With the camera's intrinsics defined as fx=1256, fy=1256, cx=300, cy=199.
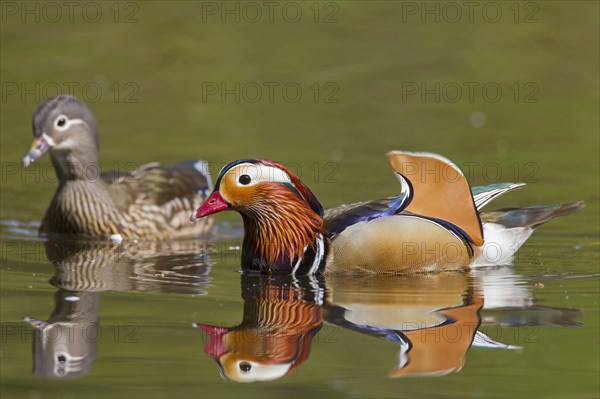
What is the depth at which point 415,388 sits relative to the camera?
5531 mm

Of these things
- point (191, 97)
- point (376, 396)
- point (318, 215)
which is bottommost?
point (376, 396)

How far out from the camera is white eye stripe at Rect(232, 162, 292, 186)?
8.01 meters

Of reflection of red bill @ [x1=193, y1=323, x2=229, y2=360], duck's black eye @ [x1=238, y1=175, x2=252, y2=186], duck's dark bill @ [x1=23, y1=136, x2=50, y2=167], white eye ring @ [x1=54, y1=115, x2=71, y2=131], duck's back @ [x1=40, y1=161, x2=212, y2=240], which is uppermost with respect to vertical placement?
→ white eye ring @ [x1=54, y1=115, x2=71, y2=131]

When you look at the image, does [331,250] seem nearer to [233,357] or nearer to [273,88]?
[233,357]

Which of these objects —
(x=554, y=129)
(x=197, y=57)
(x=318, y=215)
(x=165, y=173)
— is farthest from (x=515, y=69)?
(x=318, y=215)

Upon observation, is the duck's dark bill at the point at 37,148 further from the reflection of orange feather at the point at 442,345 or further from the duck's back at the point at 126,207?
the reflection of orange feather at the point at 442,345

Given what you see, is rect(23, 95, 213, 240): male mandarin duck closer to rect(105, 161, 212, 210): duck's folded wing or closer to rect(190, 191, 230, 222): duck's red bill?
rect(105, 161, 212, 210): duck's folded wing

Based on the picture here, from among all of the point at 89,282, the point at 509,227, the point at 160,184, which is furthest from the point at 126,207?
the point at 509,227

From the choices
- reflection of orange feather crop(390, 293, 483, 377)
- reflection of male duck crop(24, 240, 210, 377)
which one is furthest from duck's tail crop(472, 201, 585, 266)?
reflection of male duck crop(24, 240, 210, 377)

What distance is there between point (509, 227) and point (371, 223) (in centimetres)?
109

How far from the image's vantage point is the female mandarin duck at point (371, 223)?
788 cm

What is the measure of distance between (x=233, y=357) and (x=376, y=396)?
0.88m

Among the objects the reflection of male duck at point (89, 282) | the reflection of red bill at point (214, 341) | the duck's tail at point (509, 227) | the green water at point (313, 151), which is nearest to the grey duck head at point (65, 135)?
the green water at point (313, 151)

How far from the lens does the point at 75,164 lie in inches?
420
